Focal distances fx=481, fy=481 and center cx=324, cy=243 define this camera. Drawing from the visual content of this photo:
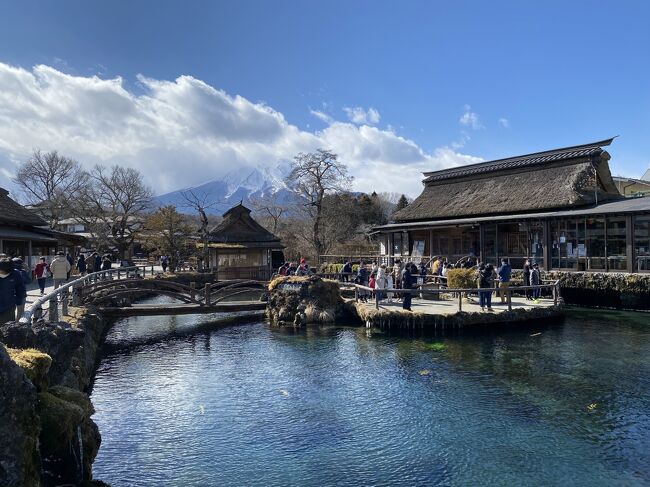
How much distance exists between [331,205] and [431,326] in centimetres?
3972

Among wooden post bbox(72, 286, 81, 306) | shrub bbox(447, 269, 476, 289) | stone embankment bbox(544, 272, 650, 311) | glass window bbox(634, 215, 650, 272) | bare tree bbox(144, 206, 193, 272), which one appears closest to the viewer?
wooden post bbox(72, 286, 81, 306)

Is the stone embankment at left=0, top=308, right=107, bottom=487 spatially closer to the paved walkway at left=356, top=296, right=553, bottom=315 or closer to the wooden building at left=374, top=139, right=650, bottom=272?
the paved walkway at left=356, top=296, right=553, bottom=315

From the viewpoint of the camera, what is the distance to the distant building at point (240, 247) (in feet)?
121

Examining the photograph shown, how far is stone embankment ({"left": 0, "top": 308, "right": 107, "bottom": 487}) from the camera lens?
457 centimetres

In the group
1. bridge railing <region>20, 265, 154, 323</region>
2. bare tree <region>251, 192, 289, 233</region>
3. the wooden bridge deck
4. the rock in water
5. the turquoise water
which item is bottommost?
the turquoise water

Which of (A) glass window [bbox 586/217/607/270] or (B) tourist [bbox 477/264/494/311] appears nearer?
(B) tourist [bbox 477/264/494/311]

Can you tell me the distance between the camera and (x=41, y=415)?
17.6ft

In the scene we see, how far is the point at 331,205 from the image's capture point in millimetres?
57156

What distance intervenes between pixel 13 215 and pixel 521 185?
3331cm

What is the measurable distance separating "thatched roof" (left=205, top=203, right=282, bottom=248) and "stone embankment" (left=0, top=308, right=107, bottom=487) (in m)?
29.0

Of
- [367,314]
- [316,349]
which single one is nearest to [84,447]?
[316,349]

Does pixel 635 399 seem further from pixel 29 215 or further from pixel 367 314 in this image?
pixel 29 215

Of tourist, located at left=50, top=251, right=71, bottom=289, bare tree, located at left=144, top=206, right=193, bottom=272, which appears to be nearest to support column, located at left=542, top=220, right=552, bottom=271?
tourist, located at left=50, top=251, right=71, bottom=289

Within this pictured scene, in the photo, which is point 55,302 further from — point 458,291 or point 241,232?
point 241,232
